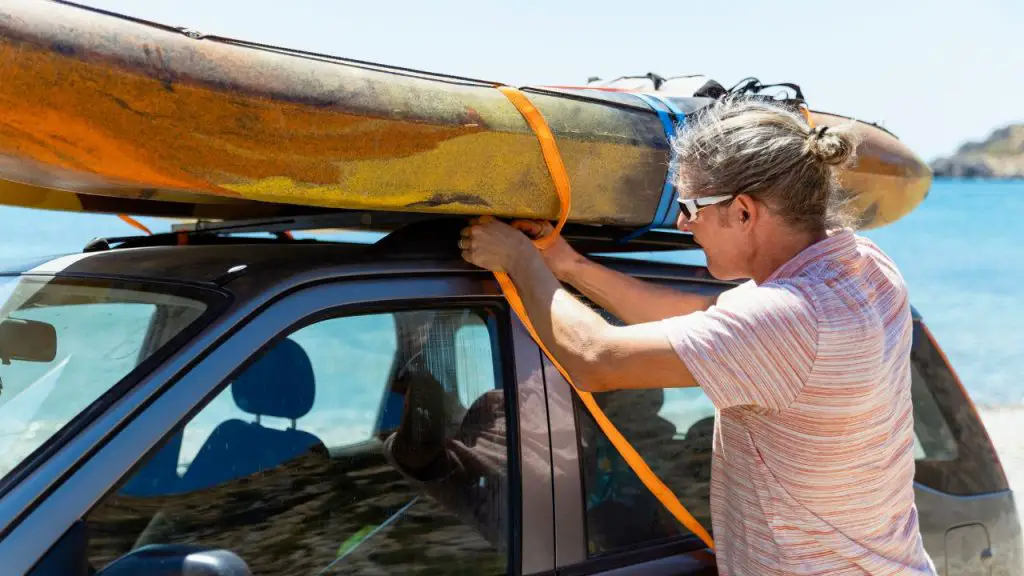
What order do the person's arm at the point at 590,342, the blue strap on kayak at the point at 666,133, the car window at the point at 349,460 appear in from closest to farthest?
the car window at the point at 349,460, the person's arm at the point at 590,342, the blue strap on kayak at the point at 666,133

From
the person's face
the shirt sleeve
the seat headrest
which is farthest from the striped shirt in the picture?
the seat headrest

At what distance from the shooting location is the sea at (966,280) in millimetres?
12359

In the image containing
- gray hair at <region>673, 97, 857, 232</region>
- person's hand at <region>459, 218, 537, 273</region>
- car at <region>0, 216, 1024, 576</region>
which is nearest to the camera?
car at <region>0, 216, 1024, 576</region>

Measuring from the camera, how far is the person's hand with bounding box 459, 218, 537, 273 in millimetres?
2119

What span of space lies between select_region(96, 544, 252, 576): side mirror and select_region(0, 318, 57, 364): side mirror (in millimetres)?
812

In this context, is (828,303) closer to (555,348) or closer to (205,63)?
(555,348)

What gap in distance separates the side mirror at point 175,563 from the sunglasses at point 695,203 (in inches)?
45.4

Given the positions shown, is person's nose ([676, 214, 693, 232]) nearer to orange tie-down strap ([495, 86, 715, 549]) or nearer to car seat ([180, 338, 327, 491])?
orange tie-down strap ([495, 86, 715, 549])

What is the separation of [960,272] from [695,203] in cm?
3703

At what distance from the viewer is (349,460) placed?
2.00 metres

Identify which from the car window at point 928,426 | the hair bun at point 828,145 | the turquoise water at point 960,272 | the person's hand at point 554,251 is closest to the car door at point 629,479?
the person's hand at point 554,251

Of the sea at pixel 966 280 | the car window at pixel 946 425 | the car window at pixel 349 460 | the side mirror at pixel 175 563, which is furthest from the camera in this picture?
the sea at pixel 966 280

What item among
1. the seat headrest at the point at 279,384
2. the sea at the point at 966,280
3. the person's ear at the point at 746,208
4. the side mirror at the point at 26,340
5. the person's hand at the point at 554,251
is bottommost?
the sea at the point at 966,280

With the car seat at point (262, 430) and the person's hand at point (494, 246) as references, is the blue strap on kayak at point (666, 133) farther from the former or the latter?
the car seat at point (262, 430)
